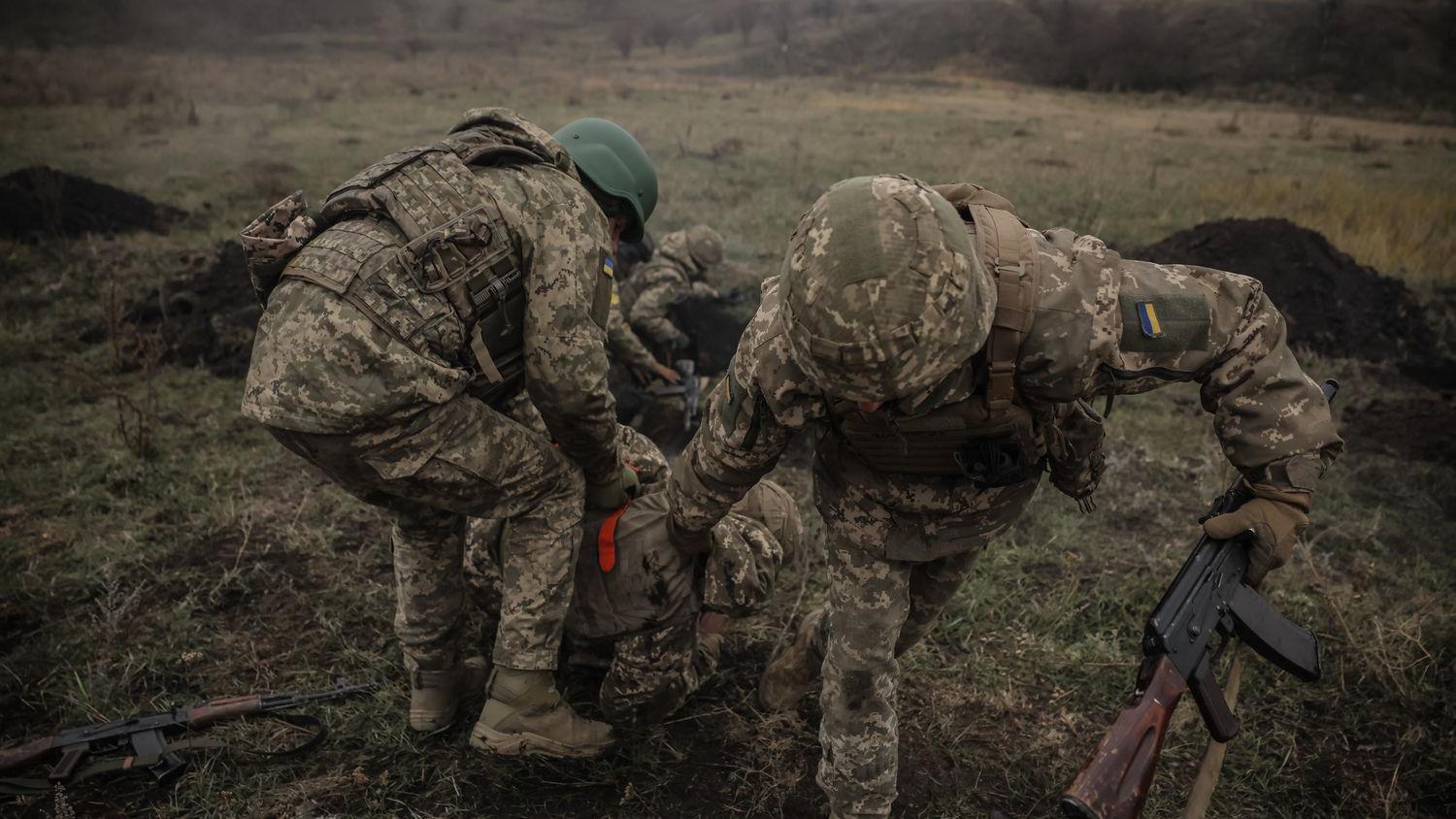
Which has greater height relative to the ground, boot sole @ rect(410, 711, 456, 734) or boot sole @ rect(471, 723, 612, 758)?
boot sole @ rect(471, 723, 612, 758)

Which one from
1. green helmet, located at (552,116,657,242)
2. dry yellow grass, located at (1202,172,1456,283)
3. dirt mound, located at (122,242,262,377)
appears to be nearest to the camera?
green helmet, located at (552,116,657,242)

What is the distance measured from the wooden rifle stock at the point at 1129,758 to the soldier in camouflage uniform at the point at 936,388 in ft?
1.70

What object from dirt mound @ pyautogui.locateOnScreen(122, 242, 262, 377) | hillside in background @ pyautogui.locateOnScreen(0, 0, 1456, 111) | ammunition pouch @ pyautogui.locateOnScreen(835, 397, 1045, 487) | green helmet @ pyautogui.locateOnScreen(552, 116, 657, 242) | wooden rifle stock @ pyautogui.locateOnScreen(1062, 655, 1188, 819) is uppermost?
hillside in background @ pyautogui.locateOnScreen(0, 0, 1456, 111)

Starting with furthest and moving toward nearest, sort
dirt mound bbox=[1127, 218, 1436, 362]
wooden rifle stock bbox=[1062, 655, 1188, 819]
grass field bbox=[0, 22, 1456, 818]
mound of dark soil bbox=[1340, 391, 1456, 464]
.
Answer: dirt mound bbox=[1127, 218, 1436, 362], mound of dark soil bbox=[1340, 391, 1456, 464], grass field bbox=[0, 22, 1456, 818], wooden rifle stock bbox=[1062, 655, 1188, 819]

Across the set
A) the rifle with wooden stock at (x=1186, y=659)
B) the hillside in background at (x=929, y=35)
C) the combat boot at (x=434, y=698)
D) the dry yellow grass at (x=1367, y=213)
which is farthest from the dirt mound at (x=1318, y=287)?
the hillside in background at (x=929, y=35)

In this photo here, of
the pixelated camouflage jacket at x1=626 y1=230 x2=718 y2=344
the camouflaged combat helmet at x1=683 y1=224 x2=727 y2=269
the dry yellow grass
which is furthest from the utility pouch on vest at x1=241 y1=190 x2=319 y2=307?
the dry yellow grass

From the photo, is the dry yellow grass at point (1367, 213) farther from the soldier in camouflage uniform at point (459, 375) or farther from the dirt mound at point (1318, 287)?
the soldier in camouflage uniform at point (459, 375)

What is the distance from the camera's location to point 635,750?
9.96ft

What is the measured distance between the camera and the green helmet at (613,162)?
327 cm

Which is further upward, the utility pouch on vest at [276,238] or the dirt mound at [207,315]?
the utility pouch on vest at [276,238]

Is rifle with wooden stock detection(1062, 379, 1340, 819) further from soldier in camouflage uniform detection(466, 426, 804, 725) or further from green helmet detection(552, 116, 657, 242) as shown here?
green helmet detection(552, 116, 657, 242)

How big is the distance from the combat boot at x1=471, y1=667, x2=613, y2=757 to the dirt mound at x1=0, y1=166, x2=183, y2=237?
8894 millimetres

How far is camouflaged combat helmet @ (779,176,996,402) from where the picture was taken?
6.04 feet

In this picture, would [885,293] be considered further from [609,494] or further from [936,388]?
[609,494]
